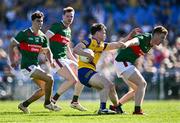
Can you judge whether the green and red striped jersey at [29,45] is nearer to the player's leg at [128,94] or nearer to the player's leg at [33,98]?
the player's leg at [33,98]

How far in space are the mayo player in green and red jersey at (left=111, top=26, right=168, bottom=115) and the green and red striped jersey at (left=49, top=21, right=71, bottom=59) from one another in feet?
7.53

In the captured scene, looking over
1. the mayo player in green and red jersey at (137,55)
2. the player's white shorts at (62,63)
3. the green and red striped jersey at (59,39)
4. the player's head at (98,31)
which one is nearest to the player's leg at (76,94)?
the player's white shorts at (62,63)

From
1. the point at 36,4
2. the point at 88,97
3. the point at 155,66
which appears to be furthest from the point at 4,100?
the point at 36,4

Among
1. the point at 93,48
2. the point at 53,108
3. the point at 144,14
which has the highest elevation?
the point at 144,14

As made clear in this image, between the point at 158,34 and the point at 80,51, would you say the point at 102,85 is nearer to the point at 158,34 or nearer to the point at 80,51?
the point at 80,51

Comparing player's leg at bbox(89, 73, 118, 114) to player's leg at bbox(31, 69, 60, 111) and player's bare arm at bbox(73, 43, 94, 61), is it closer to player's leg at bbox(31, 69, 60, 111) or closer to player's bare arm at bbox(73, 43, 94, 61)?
player's bare arm at bbox(73, 43, 94, 61)

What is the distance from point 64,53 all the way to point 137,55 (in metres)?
2.71

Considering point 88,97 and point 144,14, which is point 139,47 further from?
point 144,14

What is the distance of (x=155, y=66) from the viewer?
1104 inches

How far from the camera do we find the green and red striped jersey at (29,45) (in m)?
17.0

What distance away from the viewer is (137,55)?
16.8m

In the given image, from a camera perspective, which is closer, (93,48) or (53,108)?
(93,48)

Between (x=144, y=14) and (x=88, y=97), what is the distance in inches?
246

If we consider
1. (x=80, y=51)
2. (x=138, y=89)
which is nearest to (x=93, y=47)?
(x=80, y=51)
